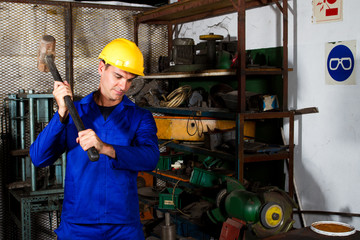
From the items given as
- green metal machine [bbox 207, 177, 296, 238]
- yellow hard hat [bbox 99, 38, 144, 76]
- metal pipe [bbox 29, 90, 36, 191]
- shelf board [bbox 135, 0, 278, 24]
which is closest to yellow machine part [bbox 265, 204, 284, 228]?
green metal machine [bbox 207, 177, 296, 238]

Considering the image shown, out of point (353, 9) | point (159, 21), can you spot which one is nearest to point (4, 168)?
point (159, 21)

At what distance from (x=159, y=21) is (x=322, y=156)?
241cm

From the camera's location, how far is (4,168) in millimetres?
4242

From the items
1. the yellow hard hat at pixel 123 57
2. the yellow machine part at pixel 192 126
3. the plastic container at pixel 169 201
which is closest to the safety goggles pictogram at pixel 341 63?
the yellow machine part at pixel 192 126

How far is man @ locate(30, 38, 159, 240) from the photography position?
5.77 ft

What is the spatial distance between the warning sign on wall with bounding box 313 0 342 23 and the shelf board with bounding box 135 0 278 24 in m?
0.32

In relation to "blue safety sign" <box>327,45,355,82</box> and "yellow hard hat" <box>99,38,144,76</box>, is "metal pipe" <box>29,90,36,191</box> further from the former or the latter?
"blue safety sign" <box>327,45,355,82</box>

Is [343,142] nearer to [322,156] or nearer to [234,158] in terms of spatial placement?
[322,156]

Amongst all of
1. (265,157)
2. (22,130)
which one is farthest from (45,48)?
(22,130)

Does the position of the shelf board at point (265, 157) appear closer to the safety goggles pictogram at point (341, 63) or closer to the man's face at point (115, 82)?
the safety goggles pictogram at point (341, 63)

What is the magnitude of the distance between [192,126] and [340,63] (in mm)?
1285

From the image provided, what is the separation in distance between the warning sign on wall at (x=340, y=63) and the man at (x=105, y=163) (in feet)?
5.65

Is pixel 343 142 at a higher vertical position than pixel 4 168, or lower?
higher

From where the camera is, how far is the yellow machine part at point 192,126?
356 cm
